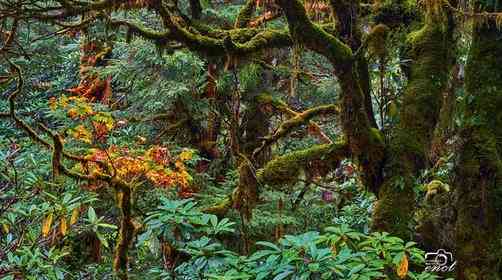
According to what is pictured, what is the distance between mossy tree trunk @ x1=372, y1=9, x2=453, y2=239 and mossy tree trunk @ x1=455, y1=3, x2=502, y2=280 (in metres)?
0.27

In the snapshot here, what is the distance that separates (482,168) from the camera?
4.05m

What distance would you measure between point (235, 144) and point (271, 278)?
2803 mm

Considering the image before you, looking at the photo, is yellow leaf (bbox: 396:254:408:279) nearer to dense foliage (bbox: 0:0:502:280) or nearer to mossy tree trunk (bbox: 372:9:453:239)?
dense foliage (bbox: 0:0:502:280)

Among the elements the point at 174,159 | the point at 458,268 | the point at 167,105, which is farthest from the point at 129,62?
the point at 458,268

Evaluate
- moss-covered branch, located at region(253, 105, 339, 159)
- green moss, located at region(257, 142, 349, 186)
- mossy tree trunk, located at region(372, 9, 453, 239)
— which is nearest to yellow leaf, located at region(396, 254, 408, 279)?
mossy tree trunk, located at region(372, 9, 453, 239)

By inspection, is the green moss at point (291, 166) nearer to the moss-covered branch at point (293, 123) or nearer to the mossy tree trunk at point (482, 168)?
the moss-covered branch at point (293, 123)

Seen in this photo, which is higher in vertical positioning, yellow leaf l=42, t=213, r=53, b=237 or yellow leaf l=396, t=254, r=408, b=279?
yellow leaf l=396, t=254, r=408, b=279

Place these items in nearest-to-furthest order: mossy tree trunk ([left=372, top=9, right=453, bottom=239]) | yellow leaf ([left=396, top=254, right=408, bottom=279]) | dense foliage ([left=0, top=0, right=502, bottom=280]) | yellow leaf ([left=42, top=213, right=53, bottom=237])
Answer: yellow leaf ([left=396, top=254, right=408, bottom=279]) → dense foliage ([left=0, top=0, right=502, bottom=280]) → yellow leaf ([left=42, top=213, right=53, bottom=237]) → mossy tree trunk ([left=372, top=9, right=453, bottom=239])

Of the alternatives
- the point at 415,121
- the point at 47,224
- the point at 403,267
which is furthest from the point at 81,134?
the point at 403,267

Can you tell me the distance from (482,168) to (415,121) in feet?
2.05

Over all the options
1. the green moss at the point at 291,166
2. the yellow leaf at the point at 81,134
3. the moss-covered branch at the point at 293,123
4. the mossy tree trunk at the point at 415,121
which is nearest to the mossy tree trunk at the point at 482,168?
the mossy tree trunk at the point at 415,121

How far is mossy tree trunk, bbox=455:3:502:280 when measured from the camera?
4.01 meters

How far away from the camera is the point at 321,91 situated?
7590 mm

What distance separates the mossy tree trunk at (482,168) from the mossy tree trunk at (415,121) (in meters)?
0.27
